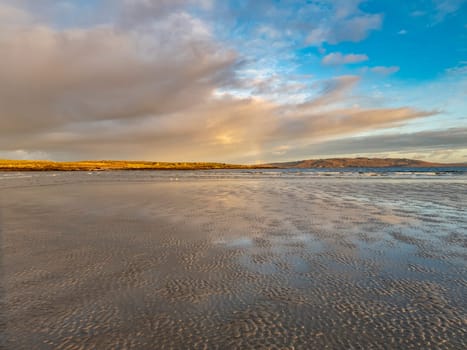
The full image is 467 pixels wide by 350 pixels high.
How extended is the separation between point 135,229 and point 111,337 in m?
7.23

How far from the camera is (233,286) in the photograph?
226 inches

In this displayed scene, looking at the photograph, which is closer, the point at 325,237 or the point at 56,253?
the point at 56,253

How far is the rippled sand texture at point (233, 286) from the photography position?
4027mm

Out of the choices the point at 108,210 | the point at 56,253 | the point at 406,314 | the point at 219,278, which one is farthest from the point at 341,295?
the point at 108,210

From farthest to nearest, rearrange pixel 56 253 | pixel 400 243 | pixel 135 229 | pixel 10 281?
pixel 135 229 < pixel 400 243 < pixel 56 253 < pixel 10 281

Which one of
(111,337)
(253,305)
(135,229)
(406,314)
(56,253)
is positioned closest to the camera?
(111,337)

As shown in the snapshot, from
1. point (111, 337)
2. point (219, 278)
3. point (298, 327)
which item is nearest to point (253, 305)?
Result: point (298, 327)

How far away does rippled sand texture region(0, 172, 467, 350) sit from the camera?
159 inches

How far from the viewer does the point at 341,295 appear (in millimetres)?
5309

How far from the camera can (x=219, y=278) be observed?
6160mm

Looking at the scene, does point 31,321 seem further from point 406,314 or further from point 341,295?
point 406,314

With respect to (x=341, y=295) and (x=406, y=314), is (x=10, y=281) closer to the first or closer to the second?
(x=341, y=295)

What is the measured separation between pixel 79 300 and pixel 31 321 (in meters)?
0.78

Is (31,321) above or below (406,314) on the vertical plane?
above
